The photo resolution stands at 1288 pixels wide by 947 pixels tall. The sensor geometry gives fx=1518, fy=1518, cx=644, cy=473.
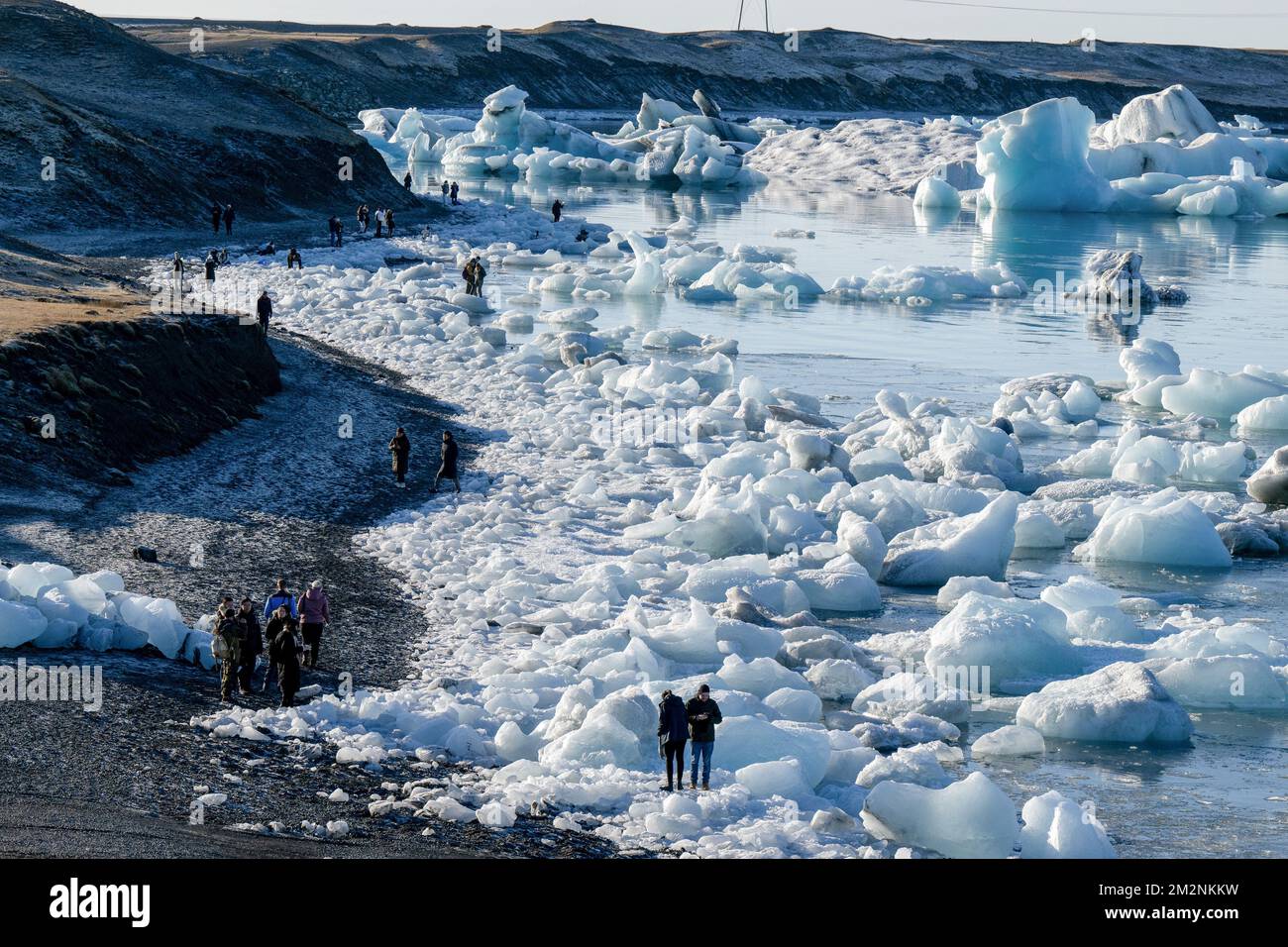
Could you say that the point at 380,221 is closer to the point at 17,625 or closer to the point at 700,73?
the point at 17,625

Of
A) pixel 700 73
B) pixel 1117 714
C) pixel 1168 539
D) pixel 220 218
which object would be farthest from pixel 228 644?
pixel 700 73

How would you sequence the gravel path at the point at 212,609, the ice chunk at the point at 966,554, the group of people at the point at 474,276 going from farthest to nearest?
the group of people at the point at 474,276 < the ice chunk at the point at 966,554 < the gravel path at the point at 212,609

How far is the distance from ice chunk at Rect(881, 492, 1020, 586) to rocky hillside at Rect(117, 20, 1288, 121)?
370 feet

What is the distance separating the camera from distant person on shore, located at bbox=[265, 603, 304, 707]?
1522 cm

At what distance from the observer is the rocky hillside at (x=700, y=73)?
466 feet

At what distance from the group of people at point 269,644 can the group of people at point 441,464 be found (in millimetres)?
7866

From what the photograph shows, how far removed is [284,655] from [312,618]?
1.44 metres

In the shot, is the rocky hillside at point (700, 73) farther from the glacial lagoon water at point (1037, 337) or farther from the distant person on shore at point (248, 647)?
the distant person on shore at point (248, 647)

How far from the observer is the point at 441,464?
26047 millimetres

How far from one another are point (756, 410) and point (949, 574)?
9.43 meters

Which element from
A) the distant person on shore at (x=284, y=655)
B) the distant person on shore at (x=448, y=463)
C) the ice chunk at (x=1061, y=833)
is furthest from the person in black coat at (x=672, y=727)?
the distant person on shore at (x=448, y=463)

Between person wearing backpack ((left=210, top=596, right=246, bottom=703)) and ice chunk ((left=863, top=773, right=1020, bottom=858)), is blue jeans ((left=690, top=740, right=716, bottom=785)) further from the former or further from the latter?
person wearing backpack ((left=210, top=596, right=246, bottom=703))

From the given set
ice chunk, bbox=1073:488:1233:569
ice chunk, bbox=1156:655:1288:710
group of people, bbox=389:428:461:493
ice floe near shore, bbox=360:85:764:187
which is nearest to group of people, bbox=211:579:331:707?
group of people, bbox=389:428:461:493
